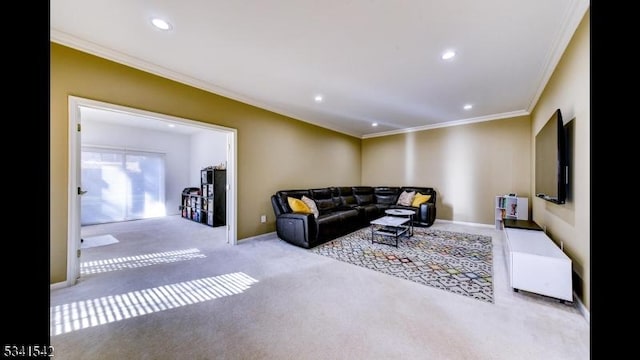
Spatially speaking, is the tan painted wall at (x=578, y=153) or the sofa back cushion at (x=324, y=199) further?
the sofa back cushion at (x=324, y=199)

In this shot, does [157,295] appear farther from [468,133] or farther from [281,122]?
[468,133]

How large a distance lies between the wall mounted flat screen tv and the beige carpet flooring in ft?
3.39

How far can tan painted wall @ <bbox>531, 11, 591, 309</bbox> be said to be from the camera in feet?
A: 6.13

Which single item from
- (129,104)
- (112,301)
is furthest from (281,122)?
(112,301)

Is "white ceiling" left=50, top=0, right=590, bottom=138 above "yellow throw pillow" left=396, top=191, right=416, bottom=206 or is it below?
above

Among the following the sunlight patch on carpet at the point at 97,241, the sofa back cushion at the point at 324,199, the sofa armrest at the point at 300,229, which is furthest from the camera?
the sofa back cushion at the point at 324,199

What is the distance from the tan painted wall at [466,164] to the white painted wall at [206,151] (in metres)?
4.76

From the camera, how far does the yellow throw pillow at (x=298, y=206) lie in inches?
164

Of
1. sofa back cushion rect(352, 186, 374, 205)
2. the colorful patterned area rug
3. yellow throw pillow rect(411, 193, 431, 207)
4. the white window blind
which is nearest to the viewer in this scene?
the colorful patterned area rug

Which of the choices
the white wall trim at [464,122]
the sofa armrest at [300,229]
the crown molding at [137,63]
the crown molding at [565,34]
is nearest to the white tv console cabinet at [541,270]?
the crown molding at [565,34]

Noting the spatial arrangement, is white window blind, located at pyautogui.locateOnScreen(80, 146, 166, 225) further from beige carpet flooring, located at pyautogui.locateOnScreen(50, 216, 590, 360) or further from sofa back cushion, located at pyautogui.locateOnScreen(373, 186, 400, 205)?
sofa back cushion, located at pyautogui.locateOnScreen(373, 186, 400, 205)

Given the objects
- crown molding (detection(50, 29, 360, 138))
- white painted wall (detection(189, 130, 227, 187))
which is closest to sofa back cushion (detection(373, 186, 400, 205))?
crown molding (detection(50, 29, 360, 138))

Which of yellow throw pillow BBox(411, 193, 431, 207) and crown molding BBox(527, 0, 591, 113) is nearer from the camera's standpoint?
crown molding BBox(527, 0, 591, 113)

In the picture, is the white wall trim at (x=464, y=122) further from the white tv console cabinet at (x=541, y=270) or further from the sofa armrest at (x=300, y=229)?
the sofa armrest at (x=300, y=229)
